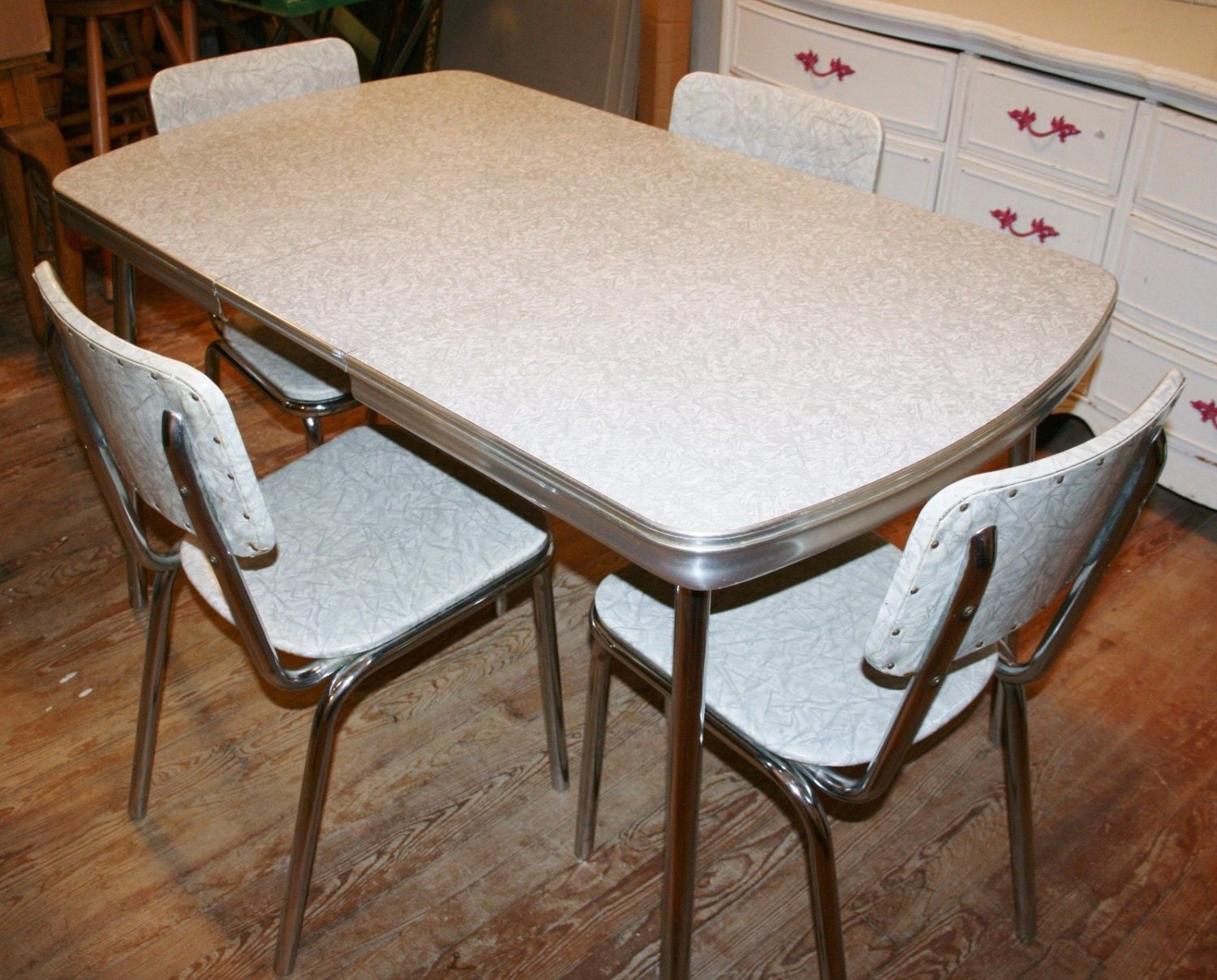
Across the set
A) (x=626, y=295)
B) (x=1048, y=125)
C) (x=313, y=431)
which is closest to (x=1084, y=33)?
(x=1048, y=125)

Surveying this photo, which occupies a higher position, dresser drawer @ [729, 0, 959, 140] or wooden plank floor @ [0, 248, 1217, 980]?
dresser drawer @ [729, 0, 959, 140]

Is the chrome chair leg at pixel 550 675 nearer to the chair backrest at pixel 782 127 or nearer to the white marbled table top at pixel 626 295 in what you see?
the white marbled table top at pixel 626 295

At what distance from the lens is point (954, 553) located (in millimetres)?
903

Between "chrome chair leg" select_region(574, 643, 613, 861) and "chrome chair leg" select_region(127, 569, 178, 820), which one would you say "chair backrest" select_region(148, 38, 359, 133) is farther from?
"chrome chair leg" select_region(574, 643, 613, 861)

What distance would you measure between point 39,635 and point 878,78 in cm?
174

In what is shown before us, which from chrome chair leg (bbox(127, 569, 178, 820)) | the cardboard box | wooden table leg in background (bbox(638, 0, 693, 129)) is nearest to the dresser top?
wooden table leg in background (bbox(638, 0, 693, 129))

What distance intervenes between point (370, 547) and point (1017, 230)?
136 cm

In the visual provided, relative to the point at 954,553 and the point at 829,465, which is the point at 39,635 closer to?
the point at 829,465

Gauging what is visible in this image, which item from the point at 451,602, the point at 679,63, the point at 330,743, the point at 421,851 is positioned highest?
the point at 679,63

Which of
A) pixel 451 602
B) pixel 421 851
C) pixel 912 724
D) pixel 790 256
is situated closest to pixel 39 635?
pixel 421 851

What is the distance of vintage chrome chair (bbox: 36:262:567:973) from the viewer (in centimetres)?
108

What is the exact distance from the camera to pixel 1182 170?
6.00 feet

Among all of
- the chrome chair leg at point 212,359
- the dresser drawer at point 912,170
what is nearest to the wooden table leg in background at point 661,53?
the dresser drawer at point 912,170

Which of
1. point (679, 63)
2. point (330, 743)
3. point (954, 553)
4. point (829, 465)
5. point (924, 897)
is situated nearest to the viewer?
point (954, 553)
